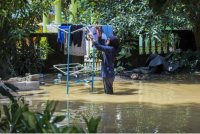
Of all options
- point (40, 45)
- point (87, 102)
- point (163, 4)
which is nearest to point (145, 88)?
point (87, 102)

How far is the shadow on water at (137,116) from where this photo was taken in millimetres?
7023

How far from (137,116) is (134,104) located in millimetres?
1589

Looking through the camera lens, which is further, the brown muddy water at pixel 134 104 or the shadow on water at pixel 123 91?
the shadow on water at pixel 123 91

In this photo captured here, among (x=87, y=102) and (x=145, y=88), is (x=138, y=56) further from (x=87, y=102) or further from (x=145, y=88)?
(x=87, y=102)

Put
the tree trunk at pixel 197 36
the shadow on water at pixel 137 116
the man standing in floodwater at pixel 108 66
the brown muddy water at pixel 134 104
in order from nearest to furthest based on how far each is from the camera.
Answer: the shadow on water at pixel 137 116
the brown muddy water at pixel 134 104
the man standing in floodwater at pixel 108 66
the tree trunk at pixel 197 36

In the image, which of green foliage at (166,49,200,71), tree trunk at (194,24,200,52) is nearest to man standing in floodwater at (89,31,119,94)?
green foliage at (166,49,200,71)

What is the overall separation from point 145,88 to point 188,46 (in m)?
7.36

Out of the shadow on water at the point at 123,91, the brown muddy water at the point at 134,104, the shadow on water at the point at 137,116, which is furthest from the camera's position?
the shadow on water at the point at 123,91

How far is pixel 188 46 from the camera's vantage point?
64.0 feet

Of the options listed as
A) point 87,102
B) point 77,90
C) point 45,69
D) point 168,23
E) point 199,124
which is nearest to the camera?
point 199,124

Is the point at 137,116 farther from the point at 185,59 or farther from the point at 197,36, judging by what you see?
the point at 197,36

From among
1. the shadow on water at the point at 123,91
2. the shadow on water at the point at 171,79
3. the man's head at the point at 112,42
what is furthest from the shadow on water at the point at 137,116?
the shadow on water at the point at 171,79

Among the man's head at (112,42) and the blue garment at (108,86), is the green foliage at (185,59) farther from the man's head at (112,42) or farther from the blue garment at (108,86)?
the blue garment at (108,86)

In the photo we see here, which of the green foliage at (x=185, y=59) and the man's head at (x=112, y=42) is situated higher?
the man's head at (x=112, y=42)
